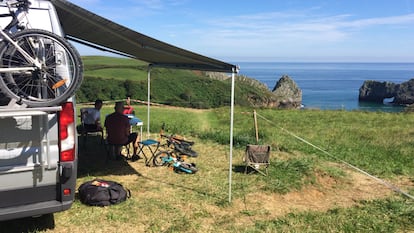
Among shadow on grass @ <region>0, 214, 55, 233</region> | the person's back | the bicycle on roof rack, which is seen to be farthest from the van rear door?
the person's back

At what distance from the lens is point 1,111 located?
327 cm

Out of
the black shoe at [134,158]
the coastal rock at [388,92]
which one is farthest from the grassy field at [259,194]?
the coastal rock at [388,92]

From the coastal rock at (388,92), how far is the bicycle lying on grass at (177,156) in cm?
7564

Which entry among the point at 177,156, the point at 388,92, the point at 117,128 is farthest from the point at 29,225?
the point at 388,92

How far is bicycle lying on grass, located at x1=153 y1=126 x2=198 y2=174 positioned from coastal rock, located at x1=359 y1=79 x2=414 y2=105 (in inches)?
2978

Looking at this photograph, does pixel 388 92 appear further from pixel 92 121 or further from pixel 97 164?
pixel 97 164

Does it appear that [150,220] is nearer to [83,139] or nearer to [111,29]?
[111,29]

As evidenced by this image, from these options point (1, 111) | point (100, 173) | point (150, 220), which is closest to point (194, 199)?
point (150, 220)

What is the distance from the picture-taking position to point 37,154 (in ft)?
12.0

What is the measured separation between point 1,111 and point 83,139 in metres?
6.36

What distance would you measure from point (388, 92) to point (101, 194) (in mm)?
85749

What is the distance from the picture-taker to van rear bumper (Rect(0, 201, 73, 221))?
357 cm

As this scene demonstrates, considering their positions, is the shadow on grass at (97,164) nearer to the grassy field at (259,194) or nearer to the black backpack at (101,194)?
the grassy field at (259,194)

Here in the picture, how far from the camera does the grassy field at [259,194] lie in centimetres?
491
